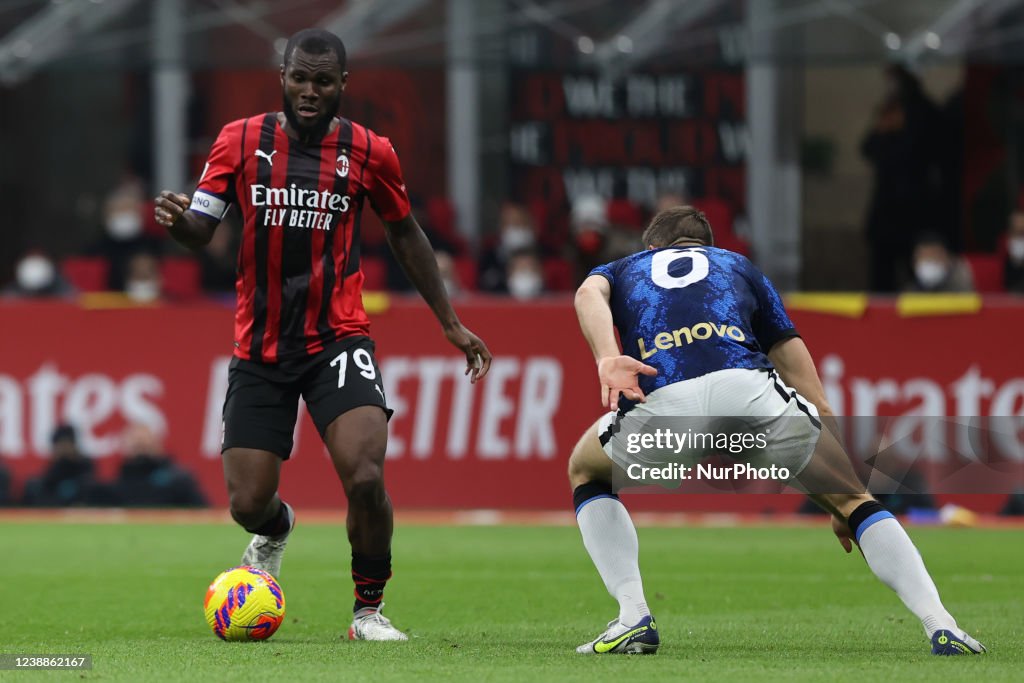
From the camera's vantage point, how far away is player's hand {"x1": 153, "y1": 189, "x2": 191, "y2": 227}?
7711 millimetres

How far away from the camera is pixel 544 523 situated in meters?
15.3

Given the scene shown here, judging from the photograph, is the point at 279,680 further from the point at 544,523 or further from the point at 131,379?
the point at 131,379

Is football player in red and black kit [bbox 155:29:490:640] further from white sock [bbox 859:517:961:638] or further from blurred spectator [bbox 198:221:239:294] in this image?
blurred spectator [bbox 198:221:239:294]

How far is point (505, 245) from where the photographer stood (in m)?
18.6

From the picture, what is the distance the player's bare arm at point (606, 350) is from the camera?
22.4ft

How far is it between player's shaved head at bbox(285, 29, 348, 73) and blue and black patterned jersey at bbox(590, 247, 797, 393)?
→ 59.8 inches

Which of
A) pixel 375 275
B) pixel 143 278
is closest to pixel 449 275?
pixel 375 275

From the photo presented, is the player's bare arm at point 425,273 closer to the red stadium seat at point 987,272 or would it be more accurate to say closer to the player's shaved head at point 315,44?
the player's shaved head at point 315,44

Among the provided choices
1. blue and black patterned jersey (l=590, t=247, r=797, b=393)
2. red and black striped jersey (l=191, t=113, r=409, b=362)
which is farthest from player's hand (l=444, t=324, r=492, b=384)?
blue and black patterned jersey (l=590, t=247, r=797, b=393)

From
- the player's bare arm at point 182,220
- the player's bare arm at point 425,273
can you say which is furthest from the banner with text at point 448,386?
the player's bare arm at point 182,220

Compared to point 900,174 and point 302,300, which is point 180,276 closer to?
point 900,174

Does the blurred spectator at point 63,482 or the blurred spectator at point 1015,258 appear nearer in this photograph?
the blurred spectator at point 63,482

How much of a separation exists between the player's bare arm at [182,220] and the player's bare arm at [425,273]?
836mm

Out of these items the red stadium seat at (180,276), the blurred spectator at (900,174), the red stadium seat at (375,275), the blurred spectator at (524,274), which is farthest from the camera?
the blurred spectator at (900,174)
